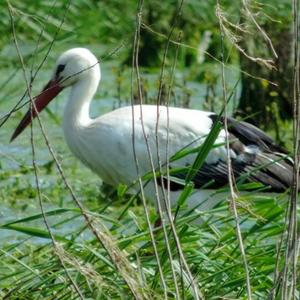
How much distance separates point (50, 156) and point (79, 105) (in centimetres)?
126

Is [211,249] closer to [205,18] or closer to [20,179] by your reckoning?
[20,179]

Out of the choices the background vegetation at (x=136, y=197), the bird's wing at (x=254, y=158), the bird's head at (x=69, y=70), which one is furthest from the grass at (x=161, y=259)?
the bird's head at (x=69, y=70)

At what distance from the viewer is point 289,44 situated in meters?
8.77

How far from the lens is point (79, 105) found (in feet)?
23.7

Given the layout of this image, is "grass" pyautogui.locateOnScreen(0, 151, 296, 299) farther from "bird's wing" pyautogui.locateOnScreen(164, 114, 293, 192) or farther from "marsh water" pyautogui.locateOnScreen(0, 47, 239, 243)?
"bird's wing" pyautogui.locateOnScreen(164, 114, 293, 192)

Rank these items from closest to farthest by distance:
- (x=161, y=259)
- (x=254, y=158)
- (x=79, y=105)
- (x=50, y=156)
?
(x=161, y=259) < (x=254, y=158) < (x=79, y=105) < (x=50, y=156)

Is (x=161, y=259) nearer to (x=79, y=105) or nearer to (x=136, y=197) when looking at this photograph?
(x=136, y=197)

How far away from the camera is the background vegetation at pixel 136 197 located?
351cm

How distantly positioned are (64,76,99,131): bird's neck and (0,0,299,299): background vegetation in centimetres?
24

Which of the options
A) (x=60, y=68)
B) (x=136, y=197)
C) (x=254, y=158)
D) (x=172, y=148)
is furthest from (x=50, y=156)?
(x=136, y=197)

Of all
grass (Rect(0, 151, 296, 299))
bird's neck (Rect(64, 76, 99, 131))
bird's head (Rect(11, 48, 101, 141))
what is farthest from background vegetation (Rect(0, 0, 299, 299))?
bird's neck (Rect(64, 76, 99, 131))

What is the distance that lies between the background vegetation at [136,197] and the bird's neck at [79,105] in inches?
9.6

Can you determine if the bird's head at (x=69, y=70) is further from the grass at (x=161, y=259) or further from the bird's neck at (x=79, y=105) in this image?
the grass at (x=161, y=259)

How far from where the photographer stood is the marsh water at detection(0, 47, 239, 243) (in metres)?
7.03
